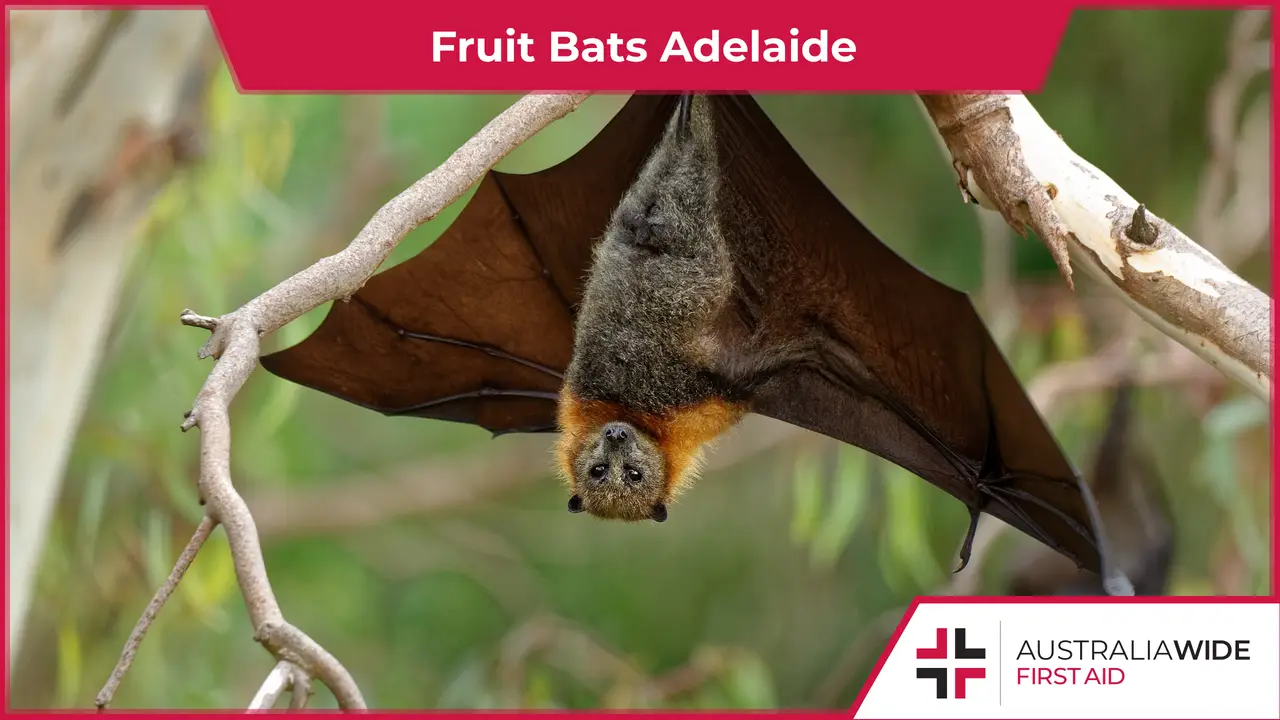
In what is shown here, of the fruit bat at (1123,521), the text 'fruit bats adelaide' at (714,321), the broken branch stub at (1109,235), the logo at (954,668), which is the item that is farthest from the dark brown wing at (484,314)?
the fruit bat at (1123,521)

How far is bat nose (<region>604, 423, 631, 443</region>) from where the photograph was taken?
2.64 m

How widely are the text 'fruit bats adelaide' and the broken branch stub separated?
1.43 ft

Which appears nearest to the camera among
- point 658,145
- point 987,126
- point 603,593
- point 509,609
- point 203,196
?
point 987,126

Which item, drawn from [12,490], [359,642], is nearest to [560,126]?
[359,642]

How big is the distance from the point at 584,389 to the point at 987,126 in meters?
1.07

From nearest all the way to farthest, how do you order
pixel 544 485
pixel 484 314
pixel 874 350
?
pixel 874 350 < pixel 484 314 < pixel 544 485

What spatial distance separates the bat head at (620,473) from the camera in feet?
8.67

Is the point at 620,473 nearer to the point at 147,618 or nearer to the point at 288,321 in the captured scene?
the point at 288,321

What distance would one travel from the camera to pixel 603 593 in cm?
672

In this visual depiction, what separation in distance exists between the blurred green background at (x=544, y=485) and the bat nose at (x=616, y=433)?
1604 millimetres

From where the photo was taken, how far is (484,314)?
3066mm

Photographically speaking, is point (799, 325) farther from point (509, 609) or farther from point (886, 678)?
point (509, 609)

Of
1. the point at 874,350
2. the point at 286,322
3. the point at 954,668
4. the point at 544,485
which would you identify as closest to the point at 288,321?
the point at 286,322

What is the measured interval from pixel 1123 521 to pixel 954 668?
6.47ft
